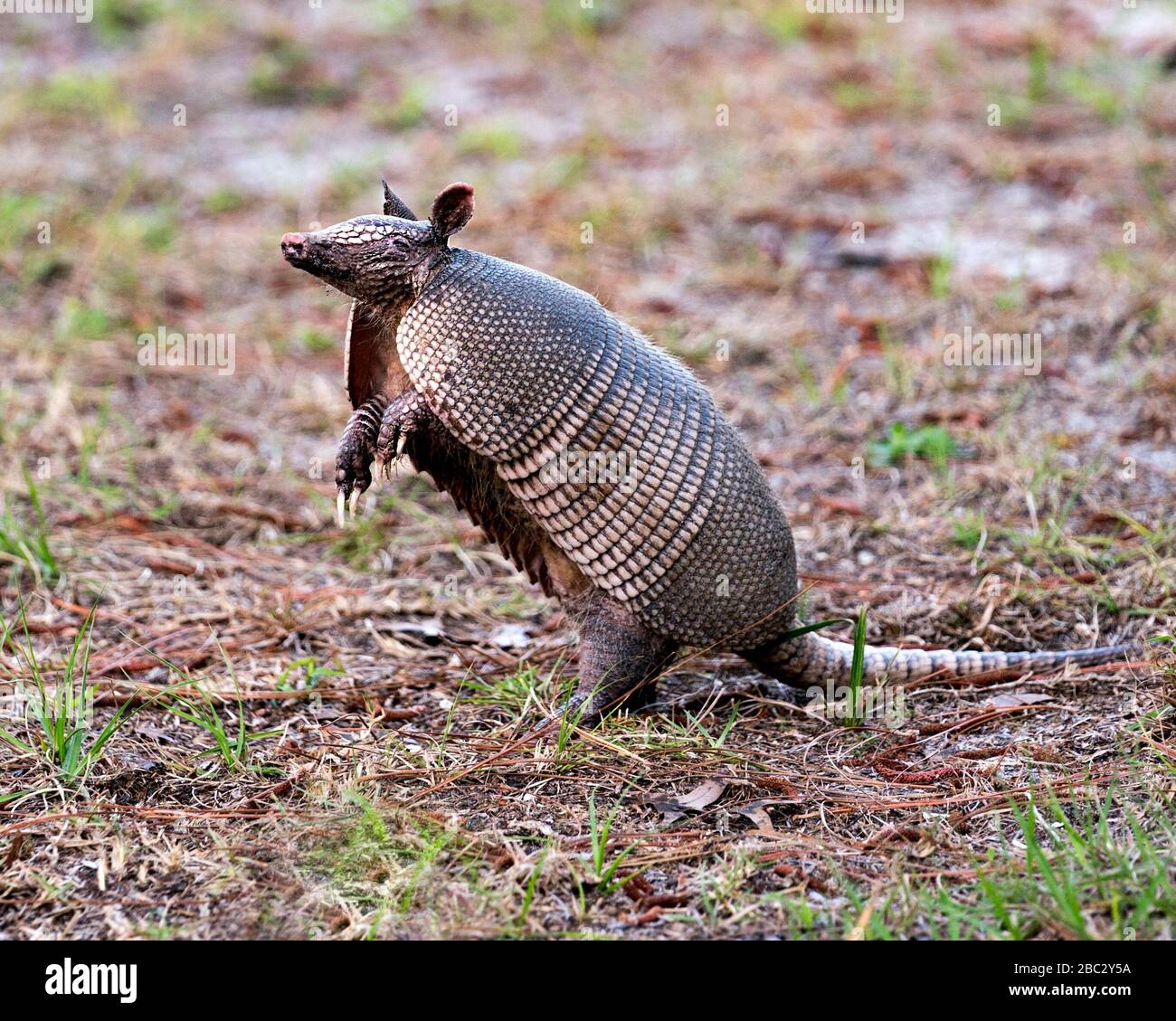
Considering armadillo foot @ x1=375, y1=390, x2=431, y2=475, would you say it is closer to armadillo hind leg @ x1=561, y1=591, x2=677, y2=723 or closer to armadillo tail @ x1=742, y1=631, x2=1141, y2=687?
armadillo hind leg @ x1=561, y1=591, x2=677, y2=723

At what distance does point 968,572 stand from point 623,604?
196 cm

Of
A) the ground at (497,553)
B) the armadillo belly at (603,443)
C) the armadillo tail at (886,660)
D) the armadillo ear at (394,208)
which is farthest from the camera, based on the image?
the armadillo tail at (886,660)

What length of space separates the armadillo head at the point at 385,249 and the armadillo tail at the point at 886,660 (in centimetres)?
184

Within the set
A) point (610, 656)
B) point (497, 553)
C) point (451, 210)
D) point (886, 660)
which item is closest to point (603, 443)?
point (610, 656)

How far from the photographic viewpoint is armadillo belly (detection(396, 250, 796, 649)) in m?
4.48

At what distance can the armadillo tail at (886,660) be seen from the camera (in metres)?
5.00

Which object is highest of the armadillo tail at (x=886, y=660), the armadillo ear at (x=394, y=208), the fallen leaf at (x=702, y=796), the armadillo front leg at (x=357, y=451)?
the armadillo ear at (x=394, y=208)

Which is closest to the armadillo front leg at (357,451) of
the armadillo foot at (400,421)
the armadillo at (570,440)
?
the armadillo at (570,440)

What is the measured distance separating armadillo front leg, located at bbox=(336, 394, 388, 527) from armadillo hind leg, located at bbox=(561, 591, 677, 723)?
922 mm

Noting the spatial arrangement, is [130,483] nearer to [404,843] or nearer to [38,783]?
[38,783]

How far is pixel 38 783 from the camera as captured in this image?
4.35 m

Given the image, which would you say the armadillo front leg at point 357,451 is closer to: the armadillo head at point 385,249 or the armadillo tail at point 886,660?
the armadillo head at point 385,249

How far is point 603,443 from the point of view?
14.9ft

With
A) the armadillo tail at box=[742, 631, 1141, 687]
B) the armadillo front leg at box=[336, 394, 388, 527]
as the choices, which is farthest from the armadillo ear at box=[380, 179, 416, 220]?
the armadillo tail at box=[742, 631, 1141, 687]
